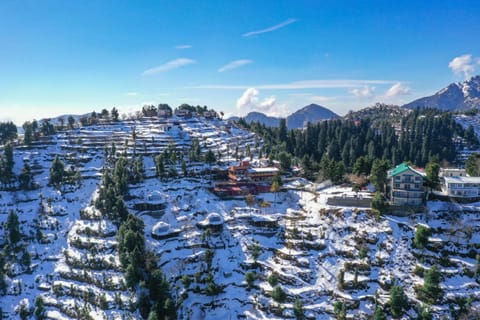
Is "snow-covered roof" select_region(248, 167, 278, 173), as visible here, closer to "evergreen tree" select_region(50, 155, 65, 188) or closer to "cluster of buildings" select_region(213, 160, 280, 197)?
"cluster of buildings" select_region(213, 160, 280, 197)

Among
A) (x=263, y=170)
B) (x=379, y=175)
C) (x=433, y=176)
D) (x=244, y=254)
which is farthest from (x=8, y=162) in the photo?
(x=433, y=176)

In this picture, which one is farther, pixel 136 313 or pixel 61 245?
pixel 61 245

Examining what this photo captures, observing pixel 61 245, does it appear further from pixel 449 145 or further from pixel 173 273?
pixel 449 145

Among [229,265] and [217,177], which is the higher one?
[217,177]

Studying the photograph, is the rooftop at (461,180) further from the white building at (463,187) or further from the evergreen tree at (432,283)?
the evergreen tree at (432,283)

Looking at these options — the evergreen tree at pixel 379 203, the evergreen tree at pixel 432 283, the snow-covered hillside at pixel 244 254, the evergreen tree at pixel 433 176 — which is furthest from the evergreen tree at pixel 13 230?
the evergreen tree at pixel 433 176

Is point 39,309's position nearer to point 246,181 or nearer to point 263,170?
point 246,181

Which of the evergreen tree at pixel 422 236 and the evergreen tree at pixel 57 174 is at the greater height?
the evergreen tree at pixel 57 174

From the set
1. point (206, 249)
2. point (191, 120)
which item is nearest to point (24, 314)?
point (206, 249)
